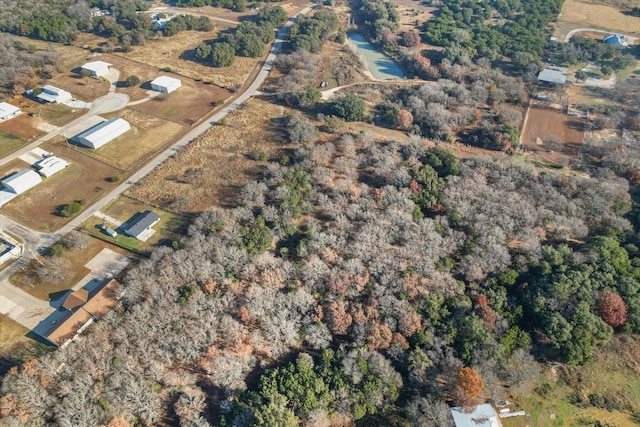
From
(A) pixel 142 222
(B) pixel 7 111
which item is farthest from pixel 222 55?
(A) pixel 142 222

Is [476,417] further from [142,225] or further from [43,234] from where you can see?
[43,234]

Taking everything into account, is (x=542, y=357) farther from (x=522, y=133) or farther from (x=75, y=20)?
(x=75, y=20)

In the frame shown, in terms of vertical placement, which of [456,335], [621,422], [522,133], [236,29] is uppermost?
[236,29]

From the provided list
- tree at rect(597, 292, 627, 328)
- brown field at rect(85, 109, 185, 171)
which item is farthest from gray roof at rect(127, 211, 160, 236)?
tree at rect(597, 292, 627, 328)

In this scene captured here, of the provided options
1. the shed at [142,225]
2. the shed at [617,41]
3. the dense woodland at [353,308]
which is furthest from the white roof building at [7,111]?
the shed at [617,41]

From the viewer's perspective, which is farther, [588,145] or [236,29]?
[236,29]

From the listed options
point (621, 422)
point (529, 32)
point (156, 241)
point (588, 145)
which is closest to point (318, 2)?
point (529, 32)
